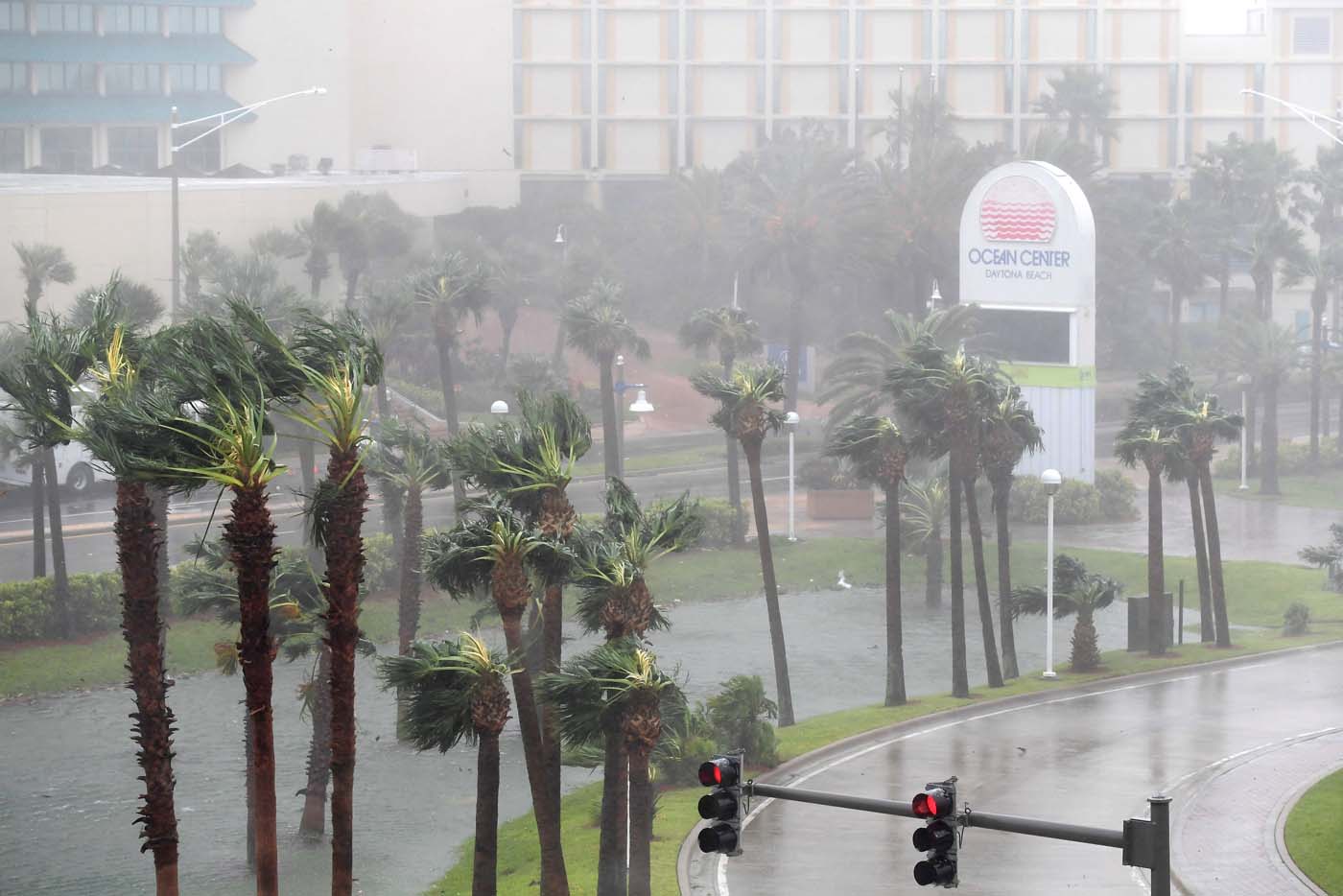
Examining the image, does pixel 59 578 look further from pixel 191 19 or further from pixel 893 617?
pixel 191 19

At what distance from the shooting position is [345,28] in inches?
4107

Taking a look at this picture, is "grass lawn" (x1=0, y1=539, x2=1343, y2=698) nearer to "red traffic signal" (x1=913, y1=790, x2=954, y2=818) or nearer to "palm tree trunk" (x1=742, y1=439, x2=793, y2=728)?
"palm tree trunk" (x1=742, y1=439, x2=793, y2=728)

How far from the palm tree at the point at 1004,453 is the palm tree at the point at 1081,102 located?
2637 inches

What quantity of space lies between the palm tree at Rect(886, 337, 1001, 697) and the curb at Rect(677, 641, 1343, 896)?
3.41 feet

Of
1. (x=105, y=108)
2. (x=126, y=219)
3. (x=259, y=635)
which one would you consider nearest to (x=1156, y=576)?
(x=259, y=635)

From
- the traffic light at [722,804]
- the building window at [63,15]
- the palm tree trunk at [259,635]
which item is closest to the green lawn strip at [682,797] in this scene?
the palm tree trunk at [259,635]

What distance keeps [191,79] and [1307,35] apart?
221ft

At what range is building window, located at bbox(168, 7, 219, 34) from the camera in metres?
99.3

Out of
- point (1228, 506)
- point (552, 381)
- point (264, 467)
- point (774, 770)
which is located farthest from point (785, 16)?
point (264, 467)

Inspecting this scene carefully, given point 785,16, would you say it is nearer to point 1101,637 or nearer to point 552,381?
point 552,381

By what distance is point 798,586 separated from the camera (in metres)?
47.3

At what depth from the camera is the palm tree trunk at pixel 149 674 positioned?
710 inches

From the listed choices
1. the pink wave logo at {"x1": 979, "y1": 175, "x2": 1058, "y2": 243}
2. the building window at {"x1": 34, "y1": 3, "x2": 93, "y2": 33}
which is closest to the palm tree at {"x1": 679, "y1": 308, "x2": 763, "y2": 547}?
the pink wave logo at {"x1": 979, "y1": 175, "x2": 1058, "y2": 243}

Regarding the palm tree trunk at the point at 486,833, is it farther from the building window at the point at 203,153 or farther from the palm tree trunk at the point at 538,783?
the building window at the point at 203,153
